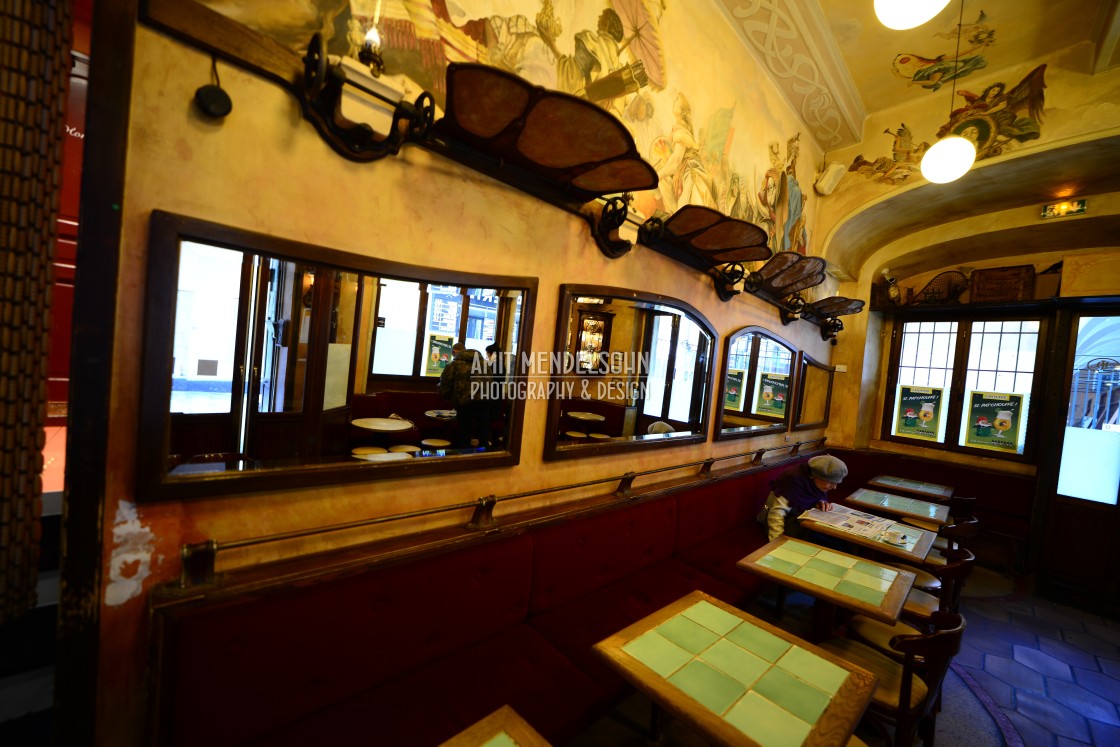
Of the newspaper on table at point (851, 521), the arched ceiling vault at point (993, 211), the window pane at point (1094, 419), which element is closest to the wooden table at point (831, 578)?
the newspaper on table at point (851, 521)

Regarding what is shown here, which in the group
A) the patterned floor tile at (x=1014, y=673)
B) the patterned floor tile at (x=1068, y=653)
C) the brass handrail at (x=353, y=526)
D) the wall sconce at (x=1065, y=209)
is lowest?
the patterned floor tile at (x=1068, y=653)

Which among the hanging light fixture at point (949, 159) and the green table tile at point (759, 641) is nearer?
the green table tile at point (759, 641)

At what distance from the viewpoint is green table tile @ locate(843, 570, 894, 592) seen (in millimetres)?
2465

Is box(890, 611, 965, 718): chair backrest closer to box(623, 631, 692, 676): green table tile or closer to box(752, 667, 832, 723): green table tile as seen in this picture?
box(752, 667, 832, 723): green table tile

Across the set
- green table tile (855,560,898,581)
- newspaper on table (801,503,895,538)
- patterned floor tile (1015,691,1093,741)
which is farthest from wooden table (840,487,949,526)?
green table tile (855,560,898,581)

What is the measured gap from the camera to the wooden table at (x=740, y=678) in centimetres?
141

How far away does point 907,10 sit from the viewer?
2529mm

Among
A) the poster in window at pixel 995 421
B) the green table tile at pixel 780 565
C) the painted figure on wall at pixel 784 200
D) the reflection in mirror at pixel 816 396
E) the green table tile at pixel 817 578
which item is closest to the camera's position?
the green table tile at pixel 817 578

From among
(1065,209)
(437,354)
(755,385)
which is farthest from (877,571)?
(1065,209)

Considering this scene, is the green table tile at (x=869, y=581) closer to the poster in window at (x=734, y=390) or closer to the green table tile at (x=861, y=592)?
the green table tile at (x=861, y=592)

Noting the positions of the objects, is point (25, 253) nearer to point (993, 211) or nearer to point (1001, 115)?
point (1001, 115)

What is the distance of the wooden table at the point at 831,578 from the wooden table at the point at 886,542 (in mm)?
341

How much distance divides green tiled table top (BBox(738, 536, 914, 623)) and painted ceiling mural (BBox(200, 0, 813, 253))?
8.64ft

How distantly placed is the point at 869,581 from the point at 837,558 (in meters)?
0.32
